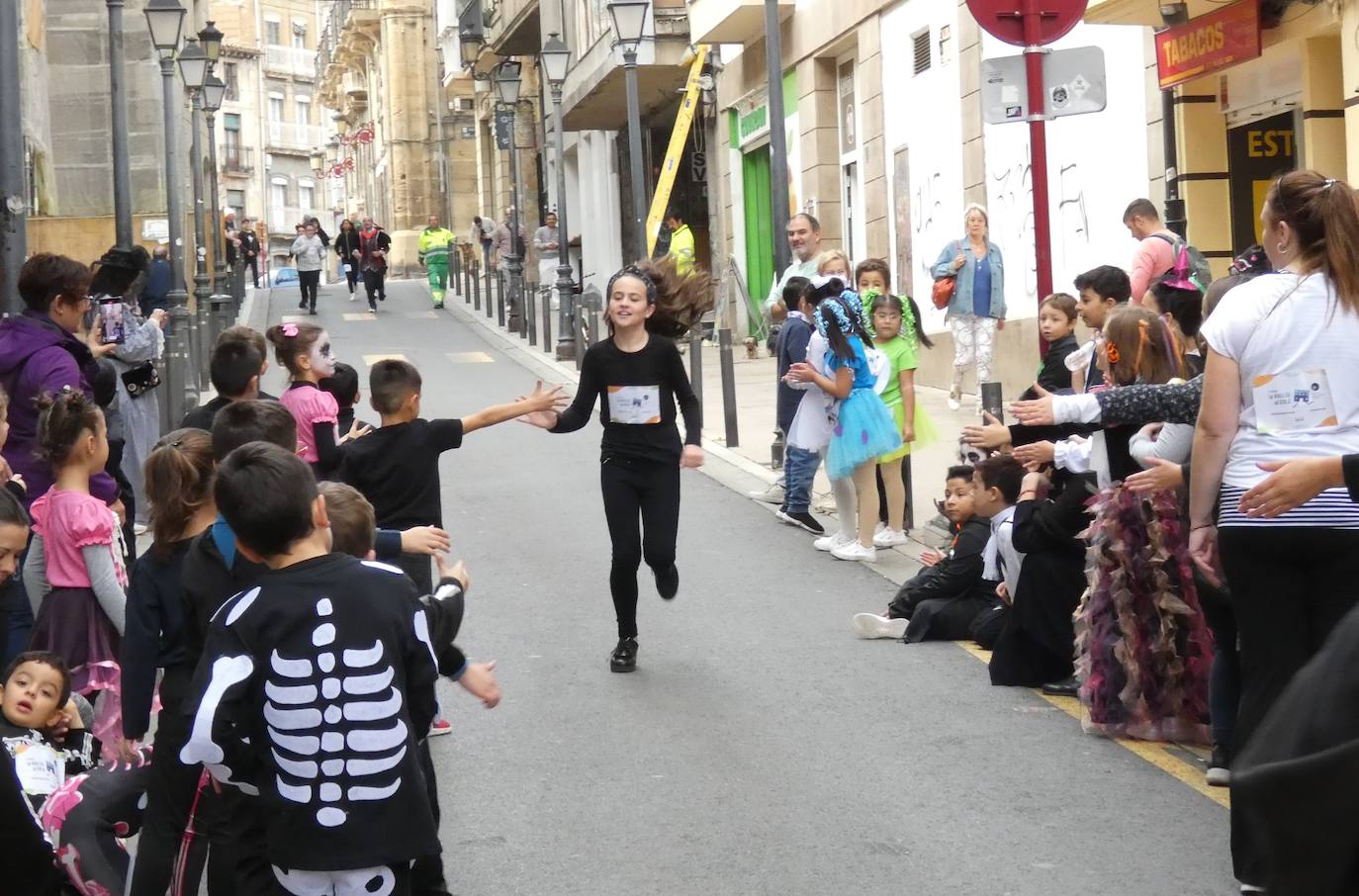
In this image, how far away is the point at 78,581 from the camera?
236 inches

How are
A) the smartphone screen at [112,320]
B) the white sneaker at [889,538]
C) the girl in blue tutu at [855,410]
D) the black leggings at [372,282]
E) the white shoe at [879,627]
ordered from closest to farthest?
the white shoe at [879,627] → the smartphone screen at [112,320] → the girl in blue tutu at [855,410] → the white sneaker at [889,538] → the black leggings at [372,282]

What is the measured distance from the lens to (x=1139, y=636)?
663 centimetres

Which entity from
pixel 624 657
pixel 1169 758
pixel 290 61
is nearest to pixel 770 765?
pixel 1169 758

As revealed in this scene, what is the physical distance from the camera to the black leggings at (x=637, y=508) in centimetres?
830

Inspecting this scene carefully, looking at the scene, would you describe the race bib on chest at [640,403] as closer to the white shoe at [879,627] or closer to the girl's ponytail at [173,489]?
the white shoe at [879,627]

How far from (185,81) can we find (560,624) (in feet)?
68.9

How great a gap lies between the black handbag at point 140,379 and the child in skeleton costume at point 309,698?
310 inches

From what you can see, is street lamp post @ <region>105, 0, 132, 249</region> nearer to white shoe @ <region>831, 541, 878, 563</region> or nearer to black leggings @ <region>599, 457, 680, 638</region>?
white shoe @ <region>831, 541, 878, 563</region>

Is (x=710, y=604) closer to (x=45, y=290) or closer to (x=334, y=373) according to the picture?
(x=334, y=373)

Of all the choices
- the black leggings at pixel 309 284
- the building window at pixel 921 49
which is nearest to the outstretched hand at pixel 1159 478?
the building window at pixel 921 49

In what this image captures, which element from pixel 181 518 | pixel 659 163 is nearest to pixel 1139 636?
pixel 181 518

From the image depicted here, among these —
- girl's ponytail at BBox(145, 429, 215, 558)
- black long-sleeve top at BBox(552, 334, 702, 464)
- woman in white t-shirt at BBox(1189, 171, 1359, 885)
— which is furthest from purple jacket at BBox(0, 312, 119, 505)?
woman in white t-shirt at BBox(1189, 171, 1359, 885)

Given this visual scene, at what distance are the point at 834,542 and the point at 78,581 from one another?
5985 millimetres

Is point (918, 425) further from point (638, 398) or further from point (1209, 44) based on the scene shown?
point (1209, 44)
